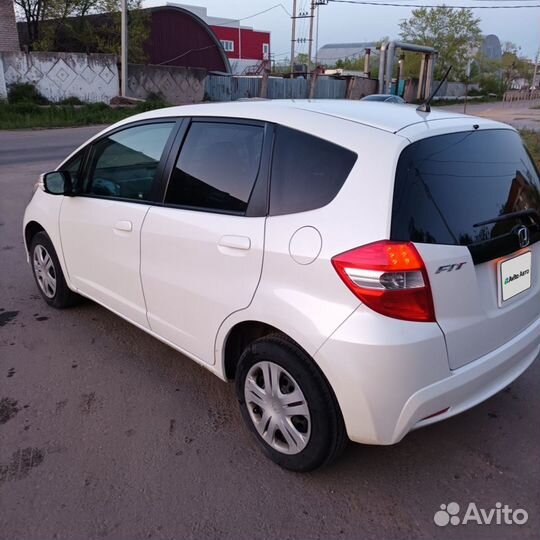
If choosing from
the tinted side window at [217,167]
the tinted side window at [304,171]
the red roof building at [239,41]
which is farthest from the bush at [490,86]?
the tinted side window at [304,171]

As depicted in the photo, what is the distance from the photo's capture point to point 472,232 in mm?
2283

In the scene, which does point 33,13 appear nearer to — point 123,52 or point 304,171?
point 123,52

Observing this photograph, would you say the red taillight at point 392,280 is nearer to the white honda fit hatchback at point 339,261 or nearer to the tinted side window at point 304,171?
the white honda fit hatchback at point 339,261

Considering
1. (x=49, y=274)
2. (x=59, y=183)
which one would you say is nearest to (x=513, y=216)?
(x=59, y=183)

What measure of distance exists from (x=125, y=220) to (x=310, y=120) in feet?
4.53

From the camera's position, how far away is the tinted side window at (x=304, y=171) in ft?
7.58

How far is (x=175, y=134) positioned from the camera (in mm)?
3100

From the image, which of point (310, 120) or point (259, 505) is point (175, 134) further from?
point (259, 505)

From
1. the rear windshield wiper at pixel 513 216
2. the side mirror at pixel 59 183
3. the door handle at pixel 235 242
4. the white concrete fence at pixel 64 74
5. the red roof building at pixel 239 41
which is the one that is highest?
the red roof building at pixel 239 41

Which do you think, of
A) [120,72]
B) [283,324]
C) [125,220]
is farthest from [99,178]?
[120,72]

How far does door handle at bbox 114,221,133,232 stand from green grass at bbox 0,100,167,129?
18254 mm

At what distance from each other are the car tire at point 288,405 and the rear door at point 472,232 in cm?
58

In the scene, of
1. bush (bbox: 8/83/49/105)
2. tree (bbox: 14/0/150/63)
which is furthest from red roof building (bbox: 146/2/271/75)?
bush (bbox: 8/83/49/105)

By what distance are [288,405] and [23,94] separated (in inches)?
941
